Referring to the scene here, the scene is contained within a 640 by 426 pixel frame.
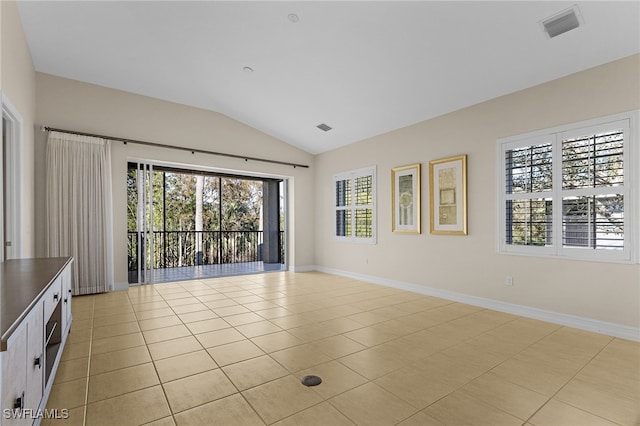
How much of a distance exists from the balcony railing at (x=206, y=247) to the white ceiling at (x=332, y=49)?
162 inches

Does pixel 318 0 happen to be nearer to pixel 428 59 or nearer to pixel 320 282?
pixel 428 59

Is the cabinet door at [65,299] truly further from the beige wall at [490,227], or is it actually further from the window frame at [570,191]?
the window frame at [570,191]

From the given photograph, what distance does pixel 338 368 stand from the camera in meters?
2.52

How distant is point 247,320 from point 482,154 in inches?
150

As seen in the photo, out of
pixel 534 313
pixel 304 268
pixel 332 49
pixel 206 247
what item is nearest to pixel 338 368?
pixel 534 313

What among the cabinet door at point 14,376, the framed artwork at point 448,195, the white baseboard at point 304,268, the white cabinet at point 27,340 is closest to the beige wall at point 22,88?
the white cabinet at point 27,340

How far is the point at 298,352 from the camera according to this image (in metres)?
2.82

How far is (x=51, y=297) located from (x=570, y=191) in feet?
Answer: 16.4

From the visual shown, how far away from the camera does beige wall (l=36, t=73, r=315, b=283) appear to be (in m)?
4.80

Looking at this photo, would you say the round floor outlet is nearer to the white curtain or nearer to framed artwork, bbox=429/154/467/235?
framed artwork, bbox=429/154/467/235

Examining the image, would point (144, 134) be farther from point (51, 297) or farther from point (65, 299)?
point (51, 297)

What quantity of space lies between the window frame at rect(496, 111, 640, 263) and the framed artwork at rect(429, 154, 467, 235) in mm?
487

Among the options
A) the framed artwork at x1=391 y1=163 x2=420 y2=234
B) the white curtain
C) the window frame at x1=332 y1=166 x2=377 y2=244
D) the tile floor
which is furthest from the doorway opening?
the framed artwork at x1=391 y1=163 x2=420 y2=234

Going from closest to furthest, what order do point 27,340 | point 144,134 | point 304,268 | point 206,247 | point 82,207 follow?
point 27,340 < point 82,207 < point 144,134 < point 304,268 < point 206,247
